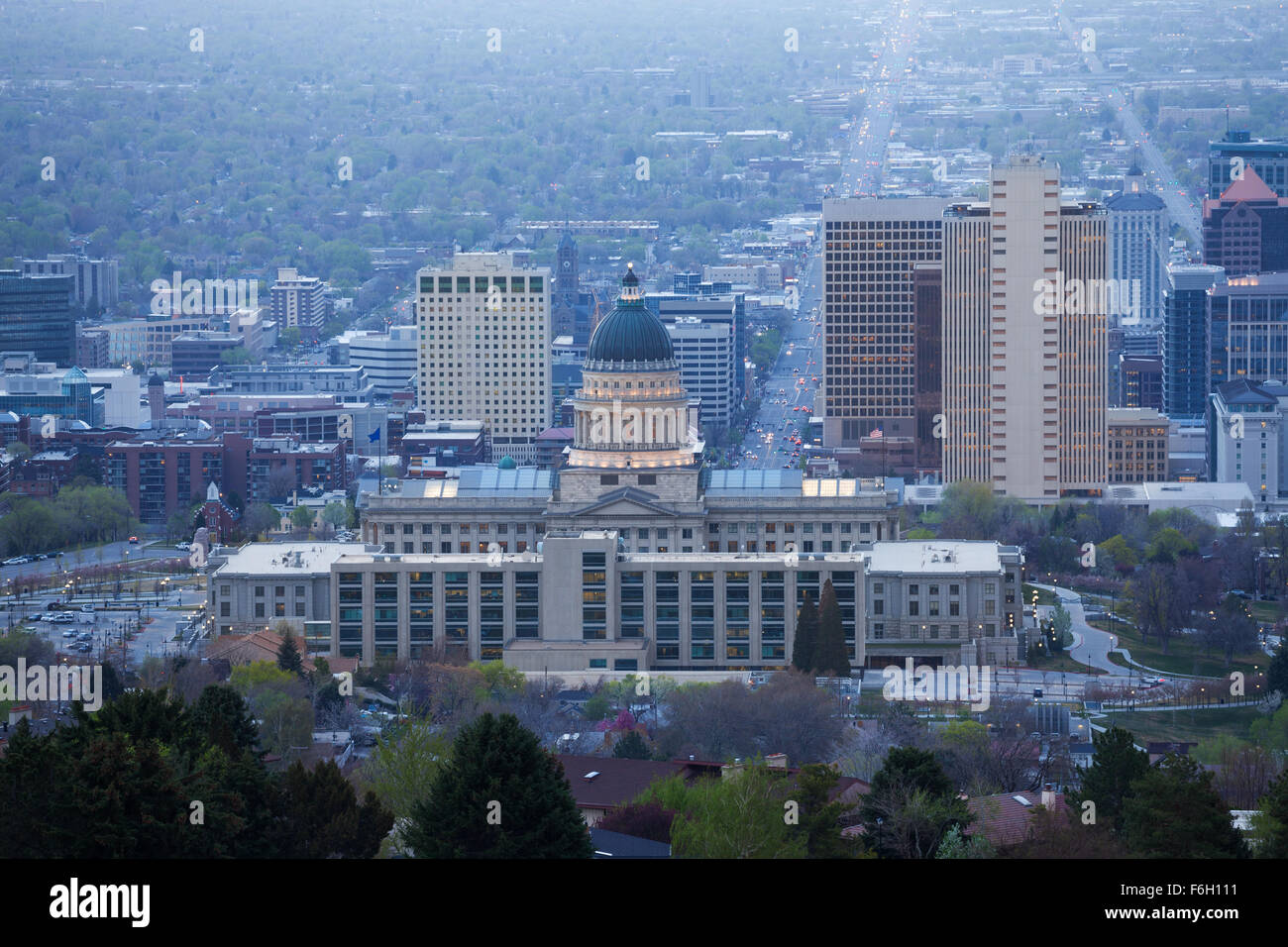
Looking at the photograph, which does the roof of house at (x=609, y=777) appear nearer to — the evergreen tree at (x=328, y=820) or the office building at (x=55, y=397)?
the evergreen tree at (x=328, y=820)

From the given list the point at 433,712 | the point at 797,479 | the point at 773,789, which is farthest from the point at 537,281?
the point at 773,789

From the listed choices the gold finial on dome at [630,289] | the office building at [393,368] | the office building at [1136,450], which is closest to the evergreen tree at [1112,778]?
the gold finial on dome at [630,289]

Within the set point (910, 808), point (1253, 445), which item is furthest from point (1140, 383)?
point (910, 808)

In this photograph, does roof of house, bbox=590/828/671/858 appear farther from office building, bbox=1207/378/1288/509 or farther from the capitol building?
office building, bbox=1207/378/1288/509

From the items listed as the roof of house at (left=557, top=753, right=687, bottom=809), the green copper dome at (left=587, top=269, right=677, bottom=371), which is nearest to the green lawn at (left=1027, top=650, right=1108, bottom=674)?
the green copper dome at (left=587, top=269, right=677, bottom=371)

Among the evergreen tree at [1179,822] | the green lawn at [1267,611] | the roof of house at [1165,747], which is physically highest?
the evergreen tree at [1179,822]
